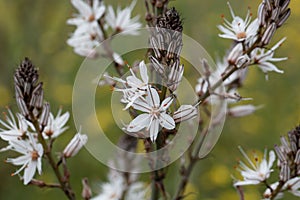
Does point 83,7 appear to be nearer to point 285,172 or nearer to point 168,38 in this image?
point 168,38

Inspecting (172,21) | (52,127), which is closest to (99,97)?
(52,127)

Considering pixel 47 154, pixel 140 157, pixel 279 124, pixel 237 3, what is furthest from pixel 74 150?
pixel 237 3

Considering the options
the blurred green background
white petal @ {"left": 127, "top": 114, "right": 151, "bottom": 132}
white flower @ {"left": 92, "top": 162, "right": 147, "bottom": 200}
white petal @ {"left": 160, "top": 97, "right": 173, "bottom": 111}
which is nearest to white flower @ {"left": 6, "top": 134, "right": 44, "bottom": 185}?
white petal @ {"left": 127, "top": 114, "right": 151, "bottom": 132}

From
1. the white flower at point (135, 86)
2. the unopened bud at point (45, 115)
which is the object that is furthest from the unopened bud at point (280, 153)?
the unopened bud at point (45, 115)

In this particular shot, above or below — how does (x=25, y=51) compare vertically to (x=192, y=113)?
above

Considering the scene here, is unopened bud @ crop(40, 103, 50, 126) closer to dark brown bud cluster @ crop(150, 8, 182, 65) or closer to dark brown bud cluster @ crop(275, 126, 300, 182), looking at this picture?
dark brown bud cluster @ crop(150, 8, 182, 65)

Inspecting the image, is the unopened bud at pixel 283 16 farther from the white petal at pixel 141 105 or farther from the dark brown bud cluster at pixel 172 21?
the white petal at pixel 141 105

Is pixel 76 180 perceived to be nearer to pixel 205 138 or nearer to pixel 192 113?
pixel 205 138
